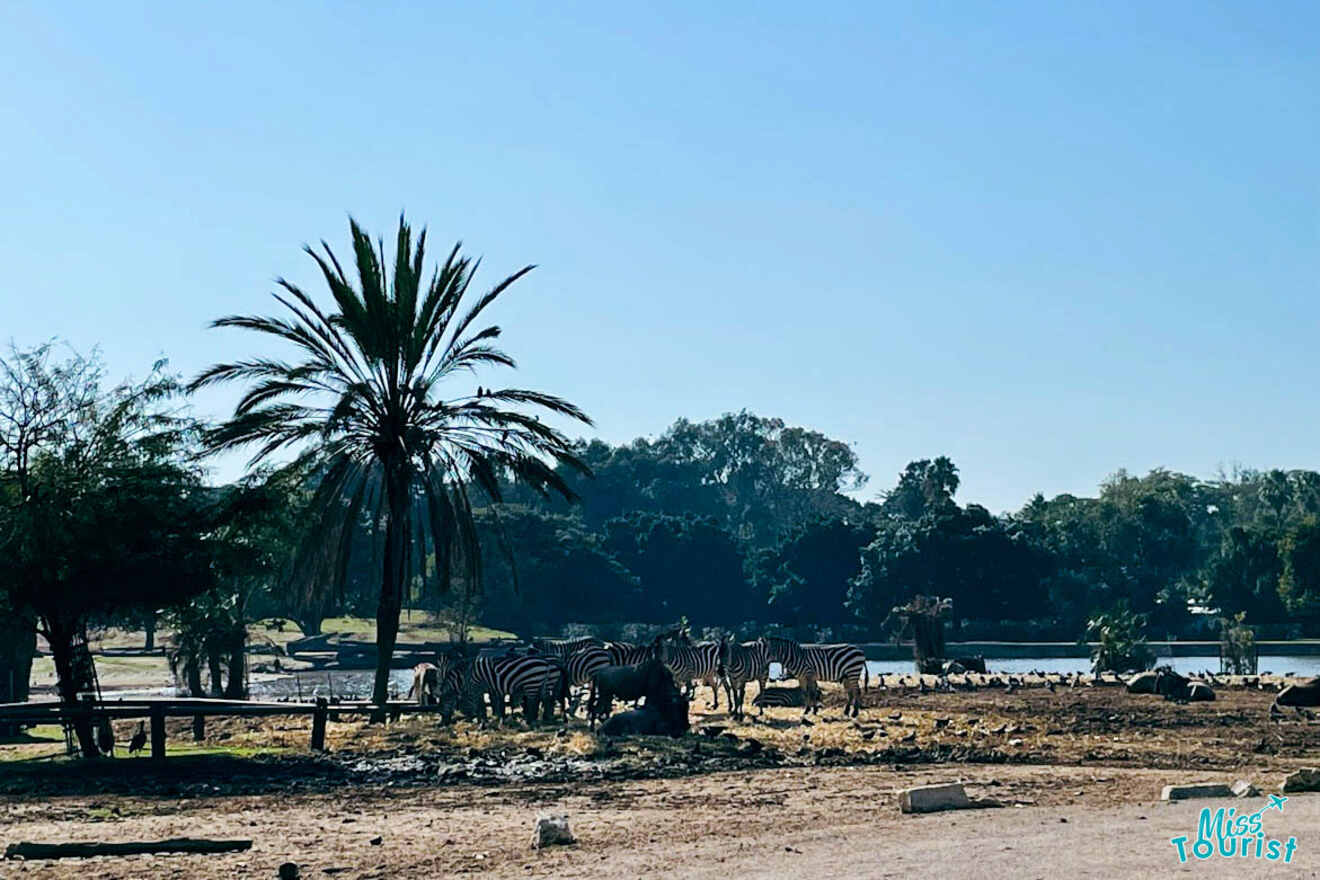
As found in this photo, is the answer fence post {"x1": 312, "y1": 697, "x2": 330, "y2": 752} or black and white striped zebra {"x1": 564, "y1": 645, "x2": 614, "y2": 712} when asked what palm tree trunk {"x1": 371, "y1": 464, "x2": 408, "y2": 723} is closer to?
fence post {"x1": 312, "y1": 697, "x2": 330, "y2": 752}

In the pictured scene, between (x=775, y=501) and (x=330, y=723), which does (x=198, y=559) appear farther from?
(x=775, y=501)

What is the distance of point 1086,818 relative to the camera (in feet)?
55.7

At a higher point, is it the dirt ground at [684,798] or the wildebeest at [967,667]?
the wildebeest at [967,667]

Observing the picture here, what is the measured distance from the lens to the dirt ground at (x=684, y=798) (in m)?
15.3

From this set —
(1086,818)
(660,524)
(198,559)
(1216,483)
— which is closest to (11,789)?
(198,559)

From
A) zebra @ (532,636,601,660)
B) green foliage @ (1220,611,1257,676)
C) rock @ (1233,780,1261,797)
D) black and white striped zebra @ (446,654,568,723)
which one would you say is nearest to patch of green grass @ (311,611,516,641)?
green foliage @ (1220,611,1257,676)

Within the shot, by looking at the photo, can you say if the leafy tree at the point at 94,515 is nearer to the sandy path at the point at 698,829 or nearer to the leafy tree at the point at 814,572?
the sandy path at the point at 698,829

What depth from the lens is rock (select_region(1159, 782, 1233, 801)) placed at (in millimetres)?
18062

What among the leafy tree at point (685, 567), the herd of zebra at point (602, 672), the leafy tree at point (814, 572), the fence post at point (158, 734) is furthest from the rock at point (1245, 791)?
the leafy tree at point (685, 567)

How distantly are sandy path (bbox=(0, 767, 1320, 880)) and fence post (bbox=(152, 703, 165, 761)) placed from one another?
4.26 m

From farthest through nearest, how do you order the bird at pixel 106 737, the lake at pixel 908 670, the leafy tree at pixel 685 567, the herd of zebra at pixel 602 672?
the leafy tree at pixel 685 567
the lake at pixel 908 670
the herd of zebra at pixel 602 672
the bird at pixel 106 737

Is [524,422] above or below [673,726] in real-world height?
above

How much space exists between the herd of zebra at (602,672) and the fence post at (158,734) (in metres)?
7.80

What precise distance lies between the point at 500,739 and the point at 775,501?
6233 inches
